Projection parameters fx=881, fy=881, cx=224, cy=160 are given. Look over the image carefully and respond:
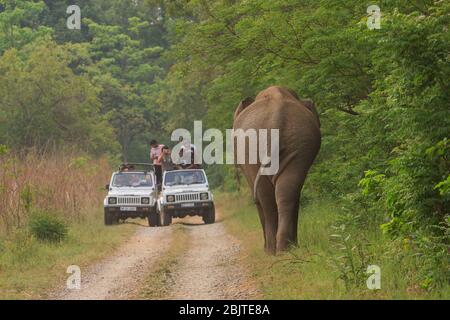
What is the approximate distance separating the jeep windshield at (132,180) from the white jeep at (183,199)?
0.52 m

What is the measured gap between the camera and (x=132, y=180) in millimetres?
26781

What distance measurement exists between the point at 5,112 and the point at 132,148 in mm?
23700

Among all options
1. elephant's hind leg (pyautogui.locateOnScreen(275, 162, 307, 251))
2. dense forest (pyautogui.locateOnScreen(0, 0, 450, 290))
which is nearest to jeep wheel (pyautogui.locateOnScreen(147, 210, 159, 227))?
dense forest (pyautogui.locateOnScreen(0, 0, 450, 290))

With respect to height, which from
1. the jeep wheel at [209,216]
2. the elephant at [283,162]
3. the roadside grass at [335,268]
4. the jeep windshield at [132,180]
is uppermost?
the elephant at [283,162]

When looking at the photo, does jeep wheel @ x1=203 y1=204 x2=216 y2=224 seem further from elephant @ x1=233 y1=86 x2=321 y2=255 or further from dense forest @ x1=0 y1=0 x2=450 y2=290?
elephant @ x1=233 y1=86 x2=321 y2=255

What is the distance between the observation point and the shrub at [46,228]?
706 inches

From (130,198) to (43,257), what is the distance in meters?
10.2

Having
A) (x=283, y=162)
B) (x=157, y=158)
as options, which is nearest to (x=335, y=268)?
(x=283, y=162)

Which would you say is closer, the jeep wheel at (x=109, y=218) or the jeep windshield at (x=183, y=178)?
the jeep wheel at (x=109, y=218)

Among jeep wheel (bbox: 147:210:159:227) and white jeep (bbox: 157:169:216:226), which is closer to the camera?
jeep wheel (bbox: 147:210:159:227)

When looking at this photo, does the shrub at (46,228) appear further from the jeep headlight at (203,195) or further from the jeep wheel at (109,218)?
the jeep headlight at (203,195)

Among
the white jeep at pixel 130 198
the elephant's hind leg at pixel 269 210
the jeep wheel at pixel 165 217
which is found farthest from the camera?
the jeep wheel at pixel 165 217

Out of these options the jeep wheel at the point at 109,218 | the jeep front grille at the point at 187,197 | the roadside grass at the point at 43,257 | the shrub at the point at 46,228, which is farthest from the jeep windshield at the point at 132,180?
the shrub at the point at 46,228

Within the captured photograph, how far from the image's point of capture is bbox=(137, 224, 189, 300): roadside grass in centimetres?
1124
